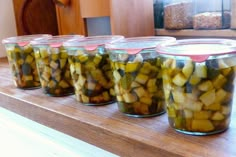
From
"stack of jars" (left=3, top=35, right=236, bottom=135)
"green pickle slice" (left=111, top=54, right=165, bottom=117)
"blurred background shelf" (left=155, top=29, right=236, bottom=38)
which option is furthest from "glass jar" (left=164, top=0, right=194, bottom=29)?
"green pickle slice" (left=111, top=54, right=165, bottom=117)

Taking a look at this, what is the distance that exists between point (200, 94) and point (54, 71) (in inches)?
15.8

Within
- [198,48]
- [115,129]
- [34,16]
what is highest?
[34,16]

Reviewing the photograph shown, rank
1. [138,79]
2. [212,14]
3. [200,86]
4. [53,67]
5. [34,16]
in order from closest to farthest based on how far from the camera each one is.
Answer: [200,86], [138,79], [53,67], [212,14], [34,16]

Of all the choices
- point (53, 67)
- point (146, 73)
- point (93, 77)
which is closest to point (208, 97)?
point (146, 73)

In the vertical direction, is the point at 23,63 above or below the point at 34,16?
below

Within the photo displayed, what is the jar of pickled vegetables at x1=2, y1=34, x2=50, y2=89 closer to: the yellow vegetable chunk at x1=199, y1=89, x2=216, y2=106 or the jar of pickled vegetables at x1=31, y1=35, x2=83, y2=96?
the jar of pickled vegetables at x1=31, y1=35, x2=83, y2=96

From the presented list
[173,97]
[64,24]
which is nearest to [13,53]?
[64,24]

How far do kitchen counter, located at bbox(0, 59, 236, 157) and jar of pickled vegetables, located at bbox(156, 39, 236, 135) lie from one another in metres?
0.02

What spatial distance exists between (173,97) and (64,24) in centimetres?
78

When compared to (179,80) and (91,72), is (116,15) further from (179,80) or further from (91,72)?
(179,80)

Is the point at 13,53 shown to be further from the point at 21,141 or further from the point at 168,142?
the point at 168,142

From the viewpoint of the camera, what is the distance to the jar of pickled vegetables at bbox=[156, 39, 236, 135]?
0.48m

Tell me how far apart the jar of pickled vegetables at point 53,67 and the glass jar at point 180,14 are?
A: 1.39 ft

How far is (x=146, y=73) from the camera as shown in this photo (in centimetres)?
58
